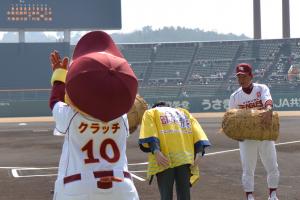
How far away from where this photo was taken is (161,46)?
188 ft

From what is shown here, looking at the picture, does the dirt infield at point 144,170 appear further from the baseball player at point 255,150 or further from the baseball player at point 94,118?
the baseball player at point 94,118

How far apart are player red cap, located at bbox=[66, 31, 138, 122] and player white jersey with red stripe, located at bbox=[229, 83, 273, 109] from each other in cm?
521

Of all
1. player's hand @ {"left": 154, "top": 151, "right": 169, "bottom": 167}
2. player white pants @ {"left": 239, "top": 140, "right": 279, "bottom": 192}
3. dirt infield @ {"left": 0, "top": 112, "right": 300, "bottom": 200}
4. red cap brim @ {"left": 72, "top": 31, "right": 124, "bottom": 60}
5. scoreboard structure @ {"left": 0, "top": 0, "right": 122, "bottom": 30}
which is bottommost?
dirt infield @ {"left": 0, "top": 112, "right": 300, "bottom": 200}

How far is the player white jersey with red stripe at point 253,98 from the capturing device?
8438 mm

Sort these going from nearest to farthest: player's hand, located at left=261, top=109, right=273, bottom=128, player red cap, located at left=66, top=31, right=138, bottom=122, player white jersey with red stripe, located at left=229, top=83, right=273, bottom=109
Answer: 1. player red cap, located at left=66, top=31, right=138, bottom=122
2. player's hand, located at left=261, top=109, right=273, bottom=128
3. player white jersey with red stripe, located at left=229, top=83, right=273, bottom=109

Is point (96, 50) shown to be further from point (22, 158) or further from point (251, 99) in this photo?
point (22, 158)

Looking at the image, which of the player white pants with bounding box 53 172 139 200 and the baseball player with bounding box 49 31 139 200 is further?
the player white pants with bounding box 53 172 139 200

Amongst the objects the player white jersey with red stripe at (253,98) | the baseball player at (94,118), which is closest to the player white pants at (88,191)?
the baseball player at (94,118)

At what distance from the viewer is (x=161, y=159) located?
5.94 meters

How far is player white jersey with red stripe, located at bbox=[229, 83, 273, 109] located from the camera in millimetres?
8438

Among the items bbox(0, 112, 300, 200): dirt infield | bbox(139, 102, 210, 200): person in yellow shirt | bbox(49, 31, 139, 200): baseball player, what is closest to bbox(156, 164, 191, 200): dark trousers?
bbox(139, 102, 210, 200): person in yellow shirt

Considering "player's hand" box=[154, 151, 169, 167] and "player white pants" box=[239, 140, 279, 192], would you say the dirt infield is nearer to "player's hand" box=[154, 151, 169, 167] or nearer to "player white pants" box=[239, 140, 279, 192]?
"player white pants" box=[239, 140, 279, 192]

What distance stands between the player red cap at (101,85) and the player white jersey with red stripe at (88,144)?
0.73 ft

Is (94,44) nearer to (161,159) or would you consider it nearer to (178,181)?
(161,159)
